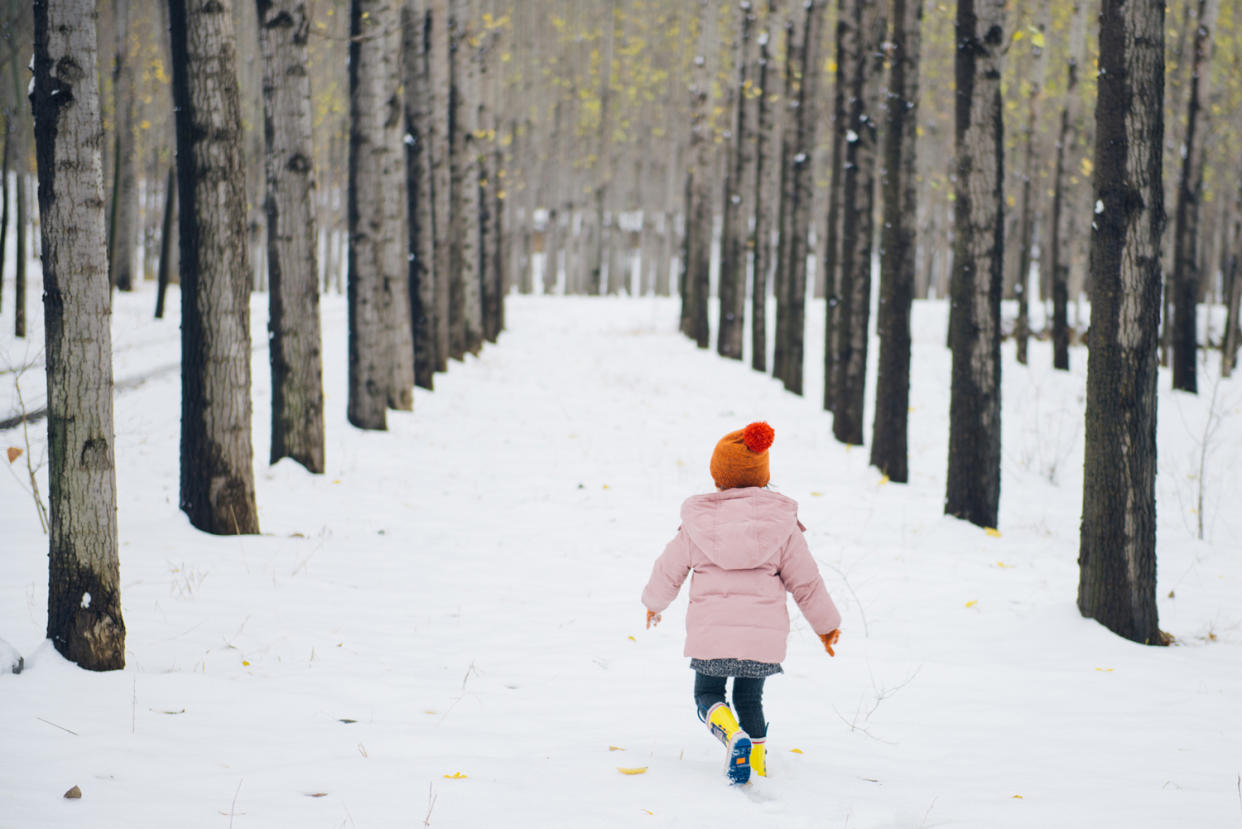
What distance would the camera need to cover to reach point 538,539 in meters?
7.58

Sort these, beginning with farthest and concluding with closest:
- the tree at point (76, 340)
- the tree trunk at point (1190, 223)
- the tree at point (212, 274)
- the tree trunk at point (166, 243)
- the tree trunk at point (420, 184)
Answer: the tree trunk at point (166, 243)
the tree trunk at point (1190, 223)
the tree trunk at point (420, 184)
the tree at point (212, 274)
the tree at point (76, 340)

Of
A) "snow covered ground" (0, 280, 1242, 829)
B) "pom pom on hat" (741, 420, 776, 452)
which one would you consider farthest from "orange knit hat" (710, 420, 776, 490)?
"snow covered ground" (0, 280, 1242, 829)

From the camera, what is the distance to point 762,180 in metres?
19.6

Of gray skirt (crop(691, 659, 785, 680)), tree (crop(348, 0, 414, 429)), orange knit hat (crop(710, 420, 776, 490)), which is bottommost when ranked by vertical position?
gray skirt (crop(691, 659, 785, 680))

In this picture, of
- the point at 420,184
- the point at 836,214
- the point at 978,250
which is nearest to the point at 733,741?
the point at 978,250

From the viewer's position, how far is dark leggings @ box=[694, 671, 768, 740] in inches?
141

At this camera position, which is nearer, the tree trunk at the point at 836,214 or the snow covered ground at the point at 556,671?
the snow covered ground at the point at 556,671

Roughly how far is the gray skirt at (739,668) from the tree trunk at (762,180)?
15919 millimetres

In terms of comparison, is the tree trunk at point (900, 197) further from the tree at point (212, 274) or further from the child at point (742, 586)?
the child at point (742, 586)

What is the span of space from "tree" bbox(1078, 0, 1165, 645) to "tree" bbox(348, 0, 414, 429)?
26.2 feet

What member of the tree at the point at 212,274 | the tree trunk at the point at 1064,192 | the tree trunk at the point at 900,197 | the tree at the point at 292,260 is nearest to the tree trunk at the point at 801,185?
the tree trunk at the point at 1064,192

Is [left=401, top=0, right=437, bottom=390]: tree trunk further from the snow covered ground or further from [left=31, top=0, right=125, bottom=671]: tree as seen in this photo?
[left=31, top=0, right=125, bottom=671]: tree

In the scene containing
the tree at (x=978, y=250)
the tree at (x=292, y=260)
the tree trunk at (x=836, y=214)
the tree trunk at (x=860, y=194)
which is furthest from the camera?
the tree trunk at (x=836, y=214)

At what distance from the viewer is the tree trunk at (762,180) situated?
18156mm
